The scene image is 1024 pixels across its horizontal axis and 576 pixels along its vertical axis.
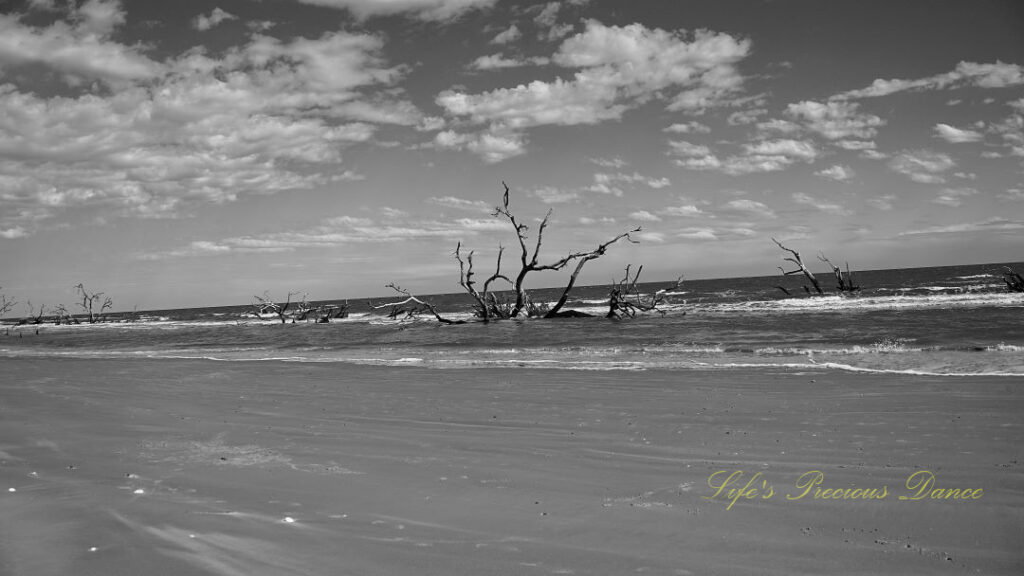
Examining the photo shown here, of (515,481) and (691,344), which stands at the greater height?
(515,481)

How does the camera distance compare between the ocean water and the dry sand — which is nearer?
the dry sand

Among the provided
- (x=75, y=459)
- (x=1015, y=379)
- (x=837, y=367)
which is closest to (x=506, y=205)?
(x=837, y=367)

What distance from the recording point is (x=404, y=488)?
4.62 metres

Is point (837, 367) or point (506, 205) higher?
point (506, 205)

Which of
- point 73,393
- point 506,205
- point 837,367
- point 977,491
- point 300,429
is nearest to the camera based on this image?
point 977,491

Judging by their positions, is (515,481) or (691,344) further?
(691,344)

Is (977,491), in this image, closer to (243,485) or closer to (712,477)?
(712,477)

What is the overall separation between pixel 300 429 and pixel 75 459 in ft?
6.64

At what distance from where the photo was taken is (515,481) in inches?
188

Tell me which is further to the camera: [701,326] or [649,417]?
[701,326]

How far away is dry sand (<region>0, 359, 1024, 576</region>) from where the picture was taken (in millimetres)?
3379

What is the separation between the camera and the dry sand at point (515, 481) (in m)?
3.38

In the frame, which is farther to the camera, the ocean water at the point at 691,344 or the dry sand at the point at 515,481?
the ocean water at the point at 691,344

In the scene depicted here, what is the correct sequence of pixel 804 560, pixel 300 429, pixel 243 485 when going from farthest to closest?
1. pixel 300 429
2. pixel 243 485
3. pixel 804 560
